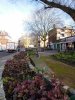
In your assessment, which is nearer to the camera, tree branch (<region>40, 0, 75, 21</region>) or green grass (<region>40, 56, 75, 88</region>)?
green grass (<region>40, 56, 75, 88</region>)

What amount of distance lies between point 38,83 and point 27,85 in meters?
0.46

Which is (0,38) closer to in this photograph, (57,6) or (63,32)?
(63,32)

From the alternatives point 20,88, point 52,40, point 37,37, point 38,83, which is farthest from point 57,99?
point 52,40

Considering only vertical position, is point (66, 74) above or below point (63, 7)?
below

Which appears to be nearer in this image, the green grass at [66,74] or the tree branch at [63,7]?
the green grass at [66,74]

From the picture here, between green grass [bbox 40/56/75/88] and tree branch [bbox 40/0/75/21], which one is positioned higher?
tree branch [bbox 40/0/75/21]

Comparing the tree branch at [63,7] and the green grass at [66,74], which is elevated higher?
the tree branch at [63,7]

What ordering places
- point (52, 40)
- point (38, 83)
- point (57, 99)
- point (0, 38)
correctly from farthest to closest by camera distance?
point (0, 38) < point (52, 40) < point (38, 83) < point (57, 99)

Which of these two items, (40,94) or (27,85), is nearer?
(40,94)

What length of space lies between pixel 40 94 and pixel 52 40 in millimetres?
145363

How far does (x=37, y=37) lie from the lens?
12675 cm

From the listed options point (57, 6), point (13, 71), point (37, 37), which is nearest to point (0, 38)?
point (37, 37)

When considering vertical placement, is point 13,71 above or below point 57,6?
below

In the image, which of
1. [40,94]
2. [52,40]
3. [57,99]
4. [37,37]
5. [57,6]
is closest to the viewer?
[57,99]
